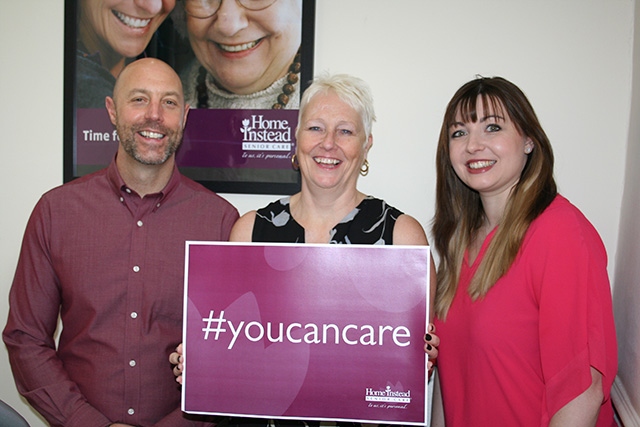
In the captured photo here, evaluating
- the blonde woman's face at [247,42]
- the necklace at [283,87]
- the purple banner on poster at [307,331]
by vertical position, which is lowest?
the purple banner on poster at [307,331]

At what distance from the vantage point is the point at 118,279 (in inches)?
65.7

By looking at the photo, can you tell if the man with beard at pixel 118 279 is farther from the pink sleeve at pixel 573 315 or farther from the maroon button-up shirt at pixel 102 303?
the pink sleeve at pixel 573 315

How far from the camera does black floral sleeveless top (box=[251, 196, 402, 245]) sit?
157cm

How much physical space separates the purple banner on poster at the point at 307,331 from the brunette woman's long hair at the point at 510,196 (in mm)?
266

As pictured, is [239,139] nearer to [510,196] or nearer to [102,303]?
[102,303]

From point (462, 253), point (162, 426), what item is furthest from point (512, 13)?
point (162, 426)

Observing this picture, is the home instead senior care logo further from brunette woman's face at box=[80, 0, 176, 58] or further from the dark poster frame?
brunette woman's face at box=[80, 0, 176, 58]

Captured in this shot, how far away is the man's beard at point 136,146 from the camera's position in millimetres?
1691

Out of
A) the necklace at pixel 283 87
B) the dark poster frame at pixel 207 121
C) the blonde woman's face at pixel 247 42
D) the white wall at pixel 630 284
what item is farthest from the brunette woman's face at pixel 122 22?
the white wall at pixel 630 284

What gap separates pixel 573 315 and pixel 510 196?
400 mm

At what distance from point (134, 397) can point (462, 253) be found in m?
1.14

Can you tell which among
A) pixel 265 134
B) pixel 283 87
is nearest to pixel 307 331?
pixel 265 134

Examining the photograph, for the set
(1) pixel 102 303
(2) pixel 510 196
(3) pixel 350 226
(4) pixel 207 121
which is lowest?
(1) pixel 102 303

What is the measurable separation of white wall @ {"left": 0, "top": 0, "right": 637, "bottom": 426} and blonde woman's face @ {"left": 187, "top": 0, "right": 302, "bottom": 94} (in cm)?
13
